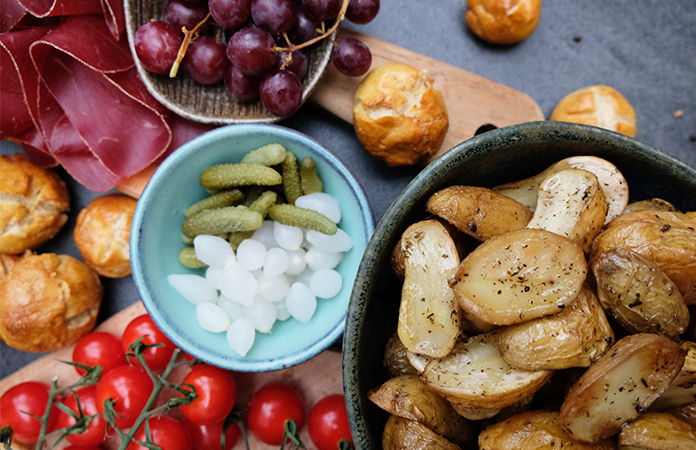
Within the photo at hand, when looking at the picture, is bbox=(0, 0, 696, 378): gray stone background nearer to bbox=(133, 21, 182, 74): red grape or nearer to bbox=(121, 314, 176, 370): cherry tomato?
bbox=(121, 314, 176, 370): cherry tomato

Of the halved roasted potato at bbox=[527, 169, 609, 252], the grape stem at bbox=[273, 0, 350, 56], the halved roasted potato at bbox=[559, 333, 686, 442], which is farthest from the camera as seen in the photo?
the grape stem at bbox=[273, 0, 350, 56]

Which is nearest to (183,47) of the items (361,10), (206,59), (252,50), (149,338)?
(206,59)

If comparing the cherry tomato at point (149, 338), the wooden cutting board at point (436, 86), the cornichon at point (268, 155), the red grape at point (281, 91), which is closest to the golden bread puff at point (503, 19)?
the wooden cutting board at point (436, 86)

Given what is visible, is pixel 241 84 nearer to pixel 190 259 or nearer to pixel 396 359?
pixel 190 259

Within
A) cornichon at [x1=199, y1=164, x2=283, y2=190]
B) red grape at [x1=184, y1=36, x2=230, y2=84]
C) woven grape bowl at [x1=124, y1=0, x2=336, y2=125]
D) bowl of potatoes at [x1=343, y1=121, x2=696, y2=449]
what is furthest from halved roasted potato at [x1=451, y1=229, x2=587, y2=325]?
red grape at [x1=184, y1=36, x2=230, y2=84]

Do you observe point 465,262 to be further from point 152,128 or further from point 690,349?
point 152,128

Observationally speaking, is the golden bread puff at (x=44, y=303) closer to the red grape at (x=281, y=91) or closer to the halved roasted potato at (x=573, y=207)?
the red grape at (x=281, y=91)
